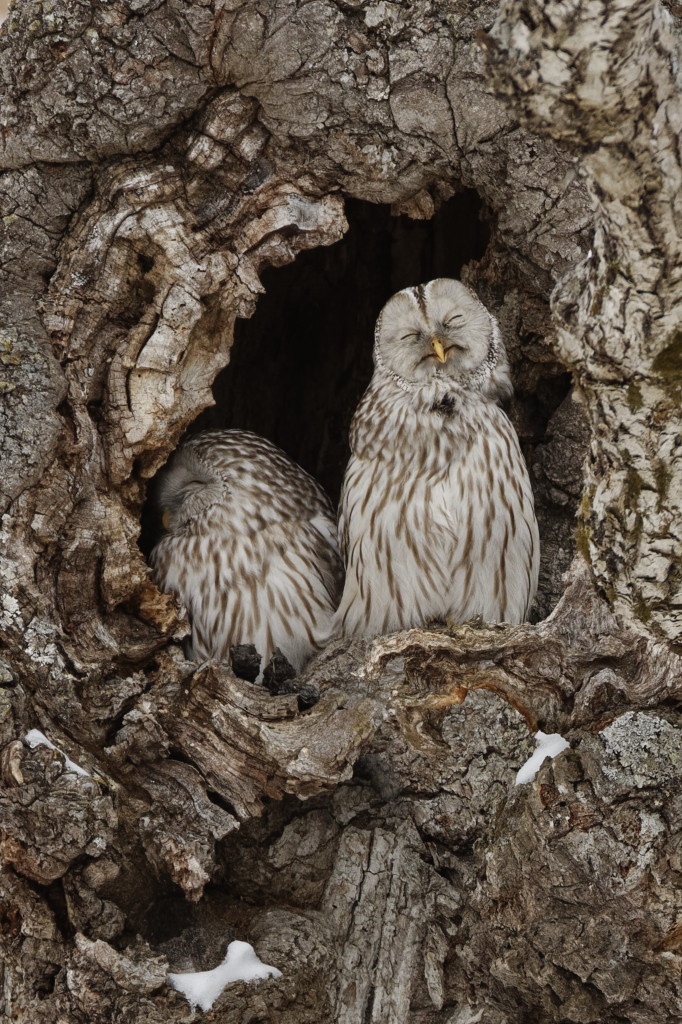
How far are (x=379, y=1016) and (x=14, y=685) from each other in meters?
1.40

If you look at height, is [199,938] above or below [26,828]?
below

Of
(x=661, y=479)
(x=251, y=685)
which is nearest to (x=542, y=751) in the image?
(x=251, y=685)

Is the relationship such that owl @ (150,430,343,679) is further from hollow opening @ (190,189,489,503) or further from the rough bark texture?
hollow opening @ (190,189,489,503)

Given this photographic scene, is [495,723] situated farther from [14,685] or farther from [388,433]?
[14,685]

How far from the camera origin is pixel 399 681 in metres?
2.92

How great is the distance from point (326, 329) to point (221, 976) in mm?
2823

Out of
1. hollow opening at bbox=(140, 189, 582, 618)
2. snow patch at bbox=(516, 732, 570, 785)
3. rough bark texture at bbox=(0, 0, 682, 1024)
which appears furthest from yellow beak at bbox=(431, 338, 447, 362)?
snow patch at bbox=(516, 732, 570, 785)

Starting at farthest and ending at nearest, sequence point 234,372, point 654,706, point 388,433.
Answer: point 234,372 → point 388,433 → point 654,706

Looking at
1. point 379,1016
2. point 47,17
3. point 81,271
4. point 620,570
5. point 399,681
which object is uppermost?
point 47,17

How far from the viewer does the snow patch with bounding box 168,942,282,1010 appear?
9.46 ft

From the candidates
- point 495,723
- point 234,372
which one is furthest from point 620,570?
point 234,372

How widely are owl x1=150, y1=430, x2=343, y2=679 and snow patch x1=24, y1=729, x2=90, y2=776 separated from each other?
1006 mm

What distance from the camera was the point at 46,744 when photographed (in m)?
2.82

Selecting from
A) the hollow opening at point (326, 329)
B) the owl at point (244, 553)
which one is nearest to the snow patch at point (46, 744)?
the owl at point (244, 553)
